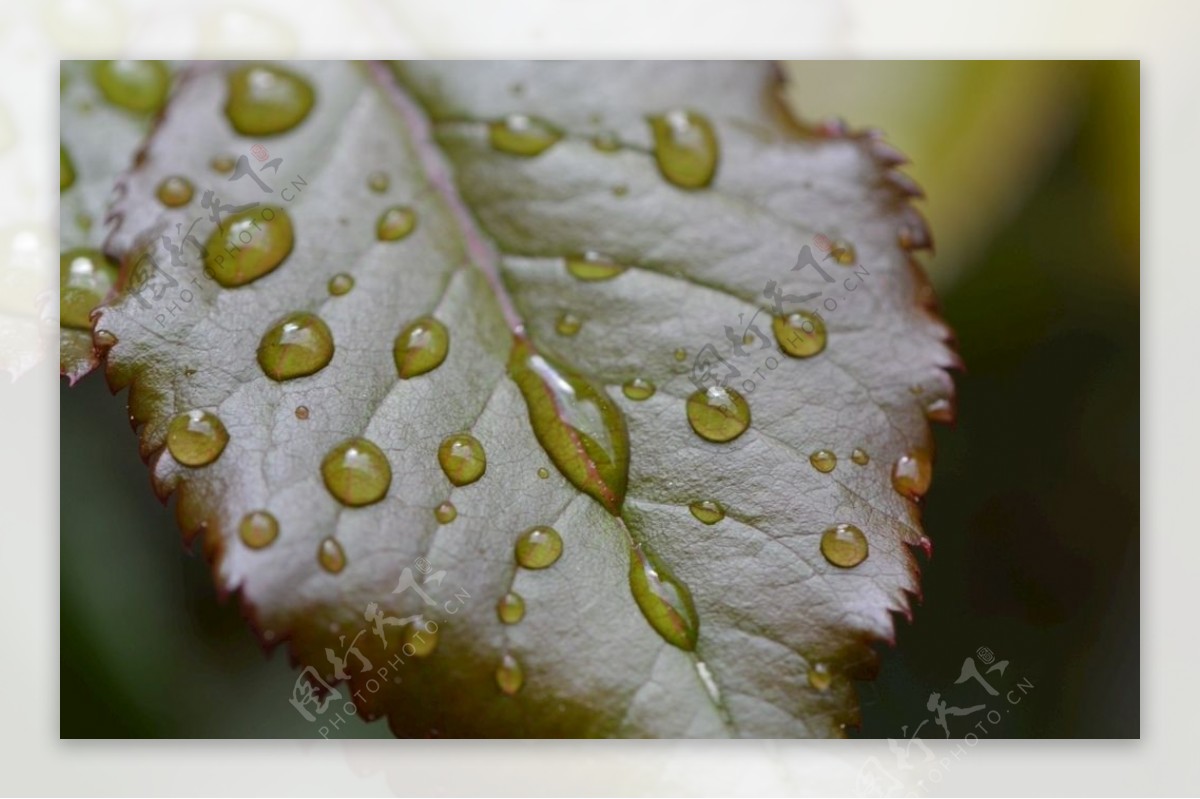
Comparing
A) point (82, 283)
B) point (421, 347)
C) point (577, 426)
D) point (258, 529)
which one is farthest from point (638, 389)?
point (82, 283)

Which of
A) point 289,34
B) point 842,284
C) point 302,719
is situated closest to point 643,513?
point 842,284

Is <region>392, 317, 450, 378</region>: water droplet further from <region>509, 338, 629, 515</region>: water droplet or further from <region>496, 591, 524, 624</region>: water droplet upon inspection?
<region>496, 591, 524, 624</region>: water droplet

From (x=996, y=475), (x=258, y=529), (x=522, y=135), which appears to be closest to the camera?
(x=258, y=529)

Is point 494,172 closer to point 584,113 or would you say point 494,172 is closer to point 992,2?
point 584,113

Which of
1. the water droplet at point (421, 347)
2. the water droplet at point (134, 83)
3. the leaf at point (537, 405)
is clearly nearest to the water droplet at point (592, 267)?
the leaf at point (537, 405)

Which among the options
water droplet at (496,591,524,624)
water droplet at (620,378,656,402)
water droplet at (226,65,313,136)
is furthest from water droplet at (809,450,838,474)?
water droplet at (226,65,313,136)

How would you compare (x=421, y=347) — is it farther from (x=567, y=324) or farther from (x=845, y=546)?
(x=845, y=546)

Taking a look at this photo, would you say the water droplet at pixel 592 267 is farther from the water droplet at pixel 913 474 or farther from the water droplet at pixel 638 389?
the water droplet at pixel 913 474
